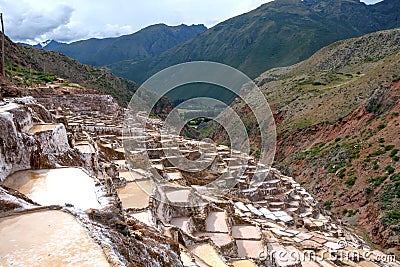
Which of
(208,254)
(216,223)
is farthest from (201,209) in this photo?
(208,254)

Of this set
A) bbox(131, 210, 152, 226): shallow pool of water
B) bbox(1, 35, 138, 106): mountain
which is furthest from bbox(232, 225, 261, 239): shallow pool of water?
bbox(1, 35, 138, 106): mountain

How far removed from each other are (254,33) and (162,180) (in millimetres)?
165864

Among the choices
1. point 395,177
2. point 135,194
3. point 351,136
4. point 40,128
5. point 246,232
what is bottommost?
point 395,177

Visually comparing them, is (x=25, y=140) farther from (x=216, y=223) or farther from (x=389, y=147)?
(x=389, y=147)

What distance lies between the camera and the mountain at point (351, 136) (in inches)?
1000

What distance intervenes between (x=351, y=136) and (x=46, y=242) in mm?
37220

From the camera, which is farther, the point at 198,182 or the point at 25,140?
the point at 198,182

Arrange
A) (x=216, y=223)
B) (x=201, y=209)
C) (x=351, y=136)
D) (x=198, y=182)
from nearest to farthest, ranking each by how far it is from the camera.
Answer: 1. (x=216, y=223)
2. (x=201, y=209)
3. (x=198, y=182)
4. (x=351, y=136)

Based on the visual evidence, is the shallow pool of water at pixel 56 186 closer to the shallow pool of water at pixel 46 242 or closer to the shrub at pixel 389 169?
the shallow pool of water at pixel 46 242

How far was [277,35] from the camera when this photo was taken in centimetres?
15638

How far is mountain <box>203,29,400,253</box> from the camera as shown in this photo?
25.4 metres

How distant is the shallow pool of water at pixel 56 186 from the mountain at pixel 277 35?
12014cm

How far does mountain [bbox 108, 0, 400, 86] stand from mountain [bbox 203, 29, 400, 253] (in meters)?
64.3

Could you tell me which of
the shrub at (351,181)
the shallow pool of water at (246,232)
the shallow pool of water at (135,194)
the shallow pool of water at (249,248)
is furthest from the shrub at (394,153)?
the shallow pool of water at (135,194)
